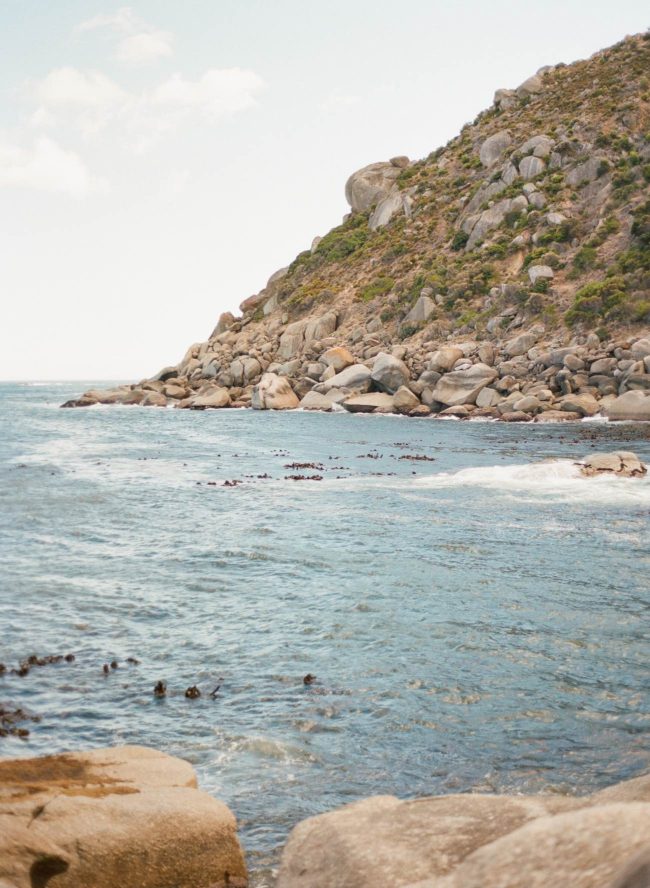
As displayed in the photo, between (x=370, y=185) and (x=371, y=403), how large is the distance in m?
67.7

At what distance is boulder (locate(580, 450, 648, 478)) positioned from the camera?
33.9 meters

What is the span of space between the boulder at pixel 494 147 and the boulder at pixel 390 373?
50.5 m

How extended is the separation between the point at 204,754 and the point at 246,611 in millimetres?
6228

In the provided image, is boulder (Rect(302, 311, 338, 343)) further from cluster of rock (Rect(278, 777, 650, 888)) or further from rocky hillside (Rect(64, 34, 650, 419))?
cluster of rock (Rect(278, 777, 650, 888))

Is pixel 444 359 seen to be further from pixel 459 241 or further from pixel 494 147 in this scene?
pixel 494 147

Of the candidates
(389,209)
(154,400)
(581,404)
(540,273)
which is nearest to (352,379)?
(540,273)

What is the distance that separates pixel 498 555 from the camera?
70.9 feet

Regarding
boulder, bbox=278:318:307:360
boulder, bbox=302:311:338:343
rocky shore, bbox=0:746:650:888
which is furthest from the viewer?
boulder, bbox=302:311:338:343

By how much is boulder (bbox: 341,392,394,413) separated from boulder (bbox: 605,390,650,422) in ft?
70.9

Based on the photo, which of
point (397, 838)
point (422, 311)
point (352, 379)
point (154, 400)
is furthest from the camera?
point (154, 400)

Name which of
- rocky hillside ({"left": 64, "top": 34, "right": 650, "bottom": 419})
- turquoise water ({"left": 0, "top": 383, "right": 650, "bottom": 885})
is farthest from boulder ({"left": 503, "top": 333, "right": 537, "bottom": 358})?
turquoise water ({"left": 0, "top": 383, "right": 650, "bottom": 885})

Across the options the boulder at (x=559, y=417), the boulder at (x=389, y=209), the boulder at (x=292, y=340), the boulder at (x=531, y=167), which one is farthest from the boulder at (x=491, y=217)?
the boulder at (x=559, y=417)

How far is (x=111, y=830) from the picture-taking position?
7.21 metres

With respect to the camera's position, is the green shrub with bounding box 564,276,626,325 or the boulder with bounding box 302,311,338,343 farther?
the boulder with bounding box 302,311,338,343
